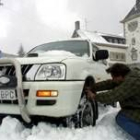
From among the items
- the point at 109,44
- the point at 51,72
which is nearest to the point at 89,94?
the point at 51,72

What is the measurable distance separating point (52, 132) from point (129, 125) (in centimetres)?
88

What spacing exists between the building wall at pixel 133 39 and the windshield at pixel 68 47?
5351 centimetres

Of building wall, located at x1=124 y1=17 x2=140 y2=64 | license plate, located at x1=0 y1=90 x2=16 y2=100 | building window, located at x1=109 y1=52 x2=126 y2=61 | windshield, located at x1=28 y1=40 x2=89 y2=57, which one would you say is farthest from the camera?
building window, located at x1=109 y1=52 x2=126 y2=61

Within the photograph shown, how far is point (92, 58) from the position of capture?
5.37m

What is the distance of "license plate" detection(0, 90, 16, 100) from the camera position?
395 centimetres

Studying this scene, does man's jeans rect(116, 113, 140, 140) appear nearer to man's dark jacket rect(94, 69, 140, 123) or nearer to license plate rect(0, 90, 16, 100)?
man's dark jacket rect(94, 69, 140, 123)

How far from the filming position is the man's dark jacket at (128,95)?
3830 mm

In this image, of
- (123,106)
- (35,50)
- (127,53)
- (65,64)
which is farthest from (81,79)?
(127,53)

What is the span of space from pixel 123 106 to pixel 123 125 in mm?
224

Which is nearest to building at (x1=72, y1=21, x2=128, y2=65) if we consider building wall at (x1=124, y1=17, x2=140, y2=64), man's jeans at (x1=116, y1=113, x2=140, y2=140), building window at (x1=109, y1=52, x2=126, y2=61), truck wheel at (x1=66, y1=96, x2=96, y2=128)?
building window at (x1=109, y1=52, x2=126, y2=61)

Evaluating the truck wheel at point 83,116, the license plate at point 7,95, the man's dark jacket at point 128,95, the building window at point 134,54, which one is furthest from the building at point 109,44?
the license plate at point 7,95

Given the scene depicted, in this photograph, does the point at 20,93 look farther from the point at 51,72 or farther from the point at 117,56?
the point at 117,56

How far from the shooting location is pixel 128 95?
3.86 meters

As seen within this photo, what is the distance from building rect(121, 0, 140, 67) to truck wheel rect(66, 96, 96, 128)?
55.0 m
